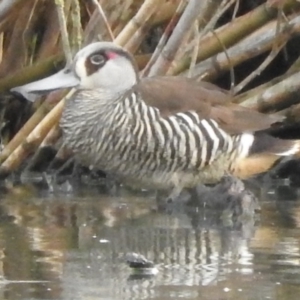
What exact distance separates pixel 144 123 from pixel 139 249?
153 cm

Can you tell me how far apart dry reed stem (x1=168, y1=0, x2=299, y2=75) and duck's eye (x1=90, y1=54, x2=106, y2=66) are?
3.18 ft

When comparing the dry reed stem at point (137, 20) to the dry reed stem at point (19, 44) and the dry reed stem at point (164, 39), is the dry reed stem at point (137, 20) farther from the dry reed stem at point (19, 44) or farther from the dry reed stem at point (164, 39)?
the dry reed stem at point (19, 44)

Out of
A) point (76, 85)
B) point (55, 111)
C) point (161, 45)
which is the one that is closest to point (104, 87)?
A: point (76, 85)

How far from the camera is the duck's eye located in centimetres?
667

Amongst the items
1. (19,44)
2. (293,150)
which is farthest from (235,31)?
(19,44)

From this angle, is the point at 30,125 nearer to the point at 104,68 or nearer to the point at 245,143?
the point at 104,68

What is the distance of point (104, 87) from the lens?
668 cm

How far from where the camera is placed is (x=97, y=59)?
263 inches

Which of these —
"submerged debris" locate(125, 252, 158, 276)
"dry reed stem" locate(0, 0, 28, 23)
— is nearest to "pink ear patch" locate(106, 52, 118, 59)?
"dry reed stem" locate(0, 0, 28, 23)

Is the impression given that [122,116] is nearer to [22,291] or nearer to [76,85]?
[76,85]

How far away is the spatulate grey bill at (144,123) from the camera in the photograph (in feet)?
21.1

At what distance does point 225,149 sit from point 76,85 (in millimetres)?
938

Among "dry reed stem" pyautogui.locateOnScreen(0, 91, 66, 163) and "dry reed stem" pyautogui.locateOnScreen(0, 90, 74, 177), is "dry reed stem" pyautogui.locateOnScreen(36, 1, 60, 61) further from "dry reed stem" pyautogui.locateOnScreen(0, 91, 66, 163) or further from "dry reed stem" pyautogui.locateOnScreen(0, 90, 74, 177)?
"dry reed stem" pyautogui.locateOnScreen(0, 90, 74, 177)

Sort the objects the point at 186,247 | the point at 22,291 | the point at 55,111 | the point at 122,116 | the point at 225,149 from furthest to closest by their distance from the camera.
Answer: the point at 55,111 < the point at 225,149 < the point at 122,116 < the point at 186,247 < the point at 22,291
